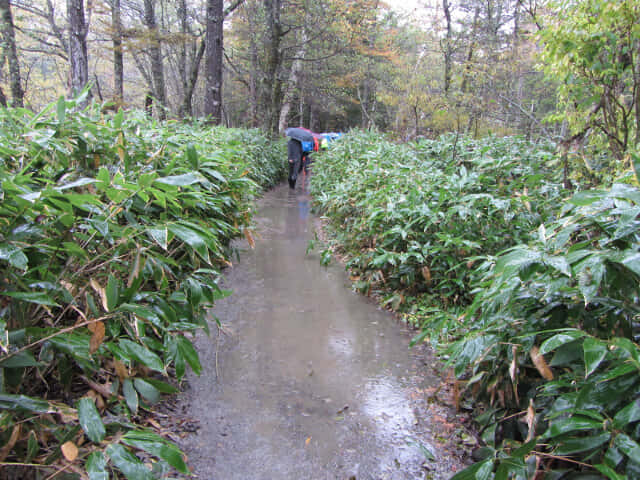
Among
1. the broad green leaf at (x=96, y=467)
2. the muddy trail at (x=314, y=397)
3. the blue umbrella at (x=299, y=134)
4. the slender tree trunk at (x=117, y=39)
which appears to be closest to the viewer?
the broad green leaf at (x=96, y=467)

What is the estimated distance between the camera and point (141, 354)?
1.46m

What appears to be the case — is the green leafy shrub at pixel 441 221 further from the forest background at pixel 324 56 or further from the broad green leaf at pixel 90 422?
the broad green leaf at pixel 90 422

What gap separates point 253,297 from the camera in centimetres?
428

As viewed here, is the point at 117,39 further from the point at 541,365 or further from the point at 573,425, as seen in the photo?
the point at 573,425

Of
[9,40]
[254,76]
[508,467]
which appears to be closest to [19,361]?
[508,467]

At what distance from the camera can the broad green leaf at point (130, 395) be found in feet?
5.06

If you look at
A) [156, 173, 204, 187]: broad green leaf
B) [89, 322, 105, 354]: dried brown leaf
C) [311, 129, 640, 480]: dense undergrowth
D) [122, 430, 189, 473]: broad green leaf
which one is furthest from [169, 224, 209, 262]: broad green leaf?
Result: [311, 129, 640, 480]: dense undergrowth

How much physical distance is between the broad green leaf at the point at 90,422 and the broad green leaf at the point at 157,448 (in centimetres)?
7

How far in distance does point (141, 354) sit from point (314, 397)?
1514 millimetres

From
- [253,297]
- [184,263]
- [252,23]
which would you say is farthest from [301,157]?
[184,263]

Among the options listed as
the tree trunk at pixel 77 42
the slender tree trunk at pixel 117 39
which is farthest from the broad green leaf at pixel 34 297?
the slender tree trunk at pixel 117 39

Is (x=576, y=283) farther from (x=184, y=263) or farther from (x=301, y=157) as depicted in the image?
(x=301, y=157)

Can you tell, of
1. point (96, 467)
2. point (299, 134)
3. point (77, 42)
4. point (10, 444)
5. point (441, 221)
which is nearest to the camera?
point (96, 467)

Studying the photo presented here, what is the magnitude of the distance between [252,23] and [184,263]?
53.6 feet
